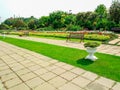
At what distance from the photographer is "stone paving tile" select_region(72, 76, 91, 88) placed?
3.25 metres

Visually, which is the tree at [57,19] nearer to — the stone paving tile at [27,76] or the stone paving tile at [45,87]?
the stone paving tile at [27,76]

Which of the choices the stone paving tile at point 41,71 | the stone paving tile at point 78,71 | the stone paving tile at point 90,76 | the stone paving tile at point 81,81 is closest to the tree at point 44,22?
the stone paving tile at point 41,71

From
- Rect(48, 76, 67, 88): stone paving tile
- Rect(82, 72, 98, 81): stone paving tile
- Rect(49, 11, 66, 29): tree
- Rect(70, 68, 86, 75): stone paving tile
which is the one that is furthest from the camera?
Rect(49, 11, 66, 29): tree

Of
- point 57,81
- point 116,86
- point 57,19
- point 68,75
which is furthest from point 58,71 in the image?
point 57,19

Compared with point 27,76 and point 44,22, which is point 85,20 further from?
point 27,76

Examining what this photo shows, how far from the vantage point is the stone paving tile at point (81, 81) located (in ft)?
10.7

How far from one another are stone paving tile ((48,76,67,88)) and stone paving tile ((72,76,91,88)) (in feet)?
1.03

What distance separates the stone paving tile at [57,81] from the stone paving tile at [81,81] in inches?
12.4

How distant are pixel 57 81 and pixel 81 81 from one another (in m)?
0.68

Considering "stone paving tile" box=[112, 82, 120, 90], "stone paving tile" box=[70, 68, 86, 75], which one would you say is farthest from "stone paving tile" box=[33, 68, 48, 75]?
"stone paving tile" box=[112, 82, 120, 90]

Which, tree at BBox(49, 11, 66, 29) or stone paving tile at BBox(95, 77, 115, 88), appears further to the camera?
tree at BBox(49, 11, 66, 29)

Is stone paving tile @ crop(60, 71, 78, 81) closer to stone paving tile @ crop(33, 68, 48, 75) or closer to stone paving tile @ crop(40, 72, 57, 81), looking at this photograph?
stone paving tile @ crop(40, 72, 57, 81)

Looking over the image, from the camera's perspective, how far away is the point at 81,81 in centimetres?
343

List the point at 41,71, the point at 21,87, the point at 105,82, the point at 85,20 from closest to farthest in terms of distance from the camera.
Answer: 1. the point at 21,87
2. the point at 105,82
3. the point at 41,71
4. the point at 85,20
